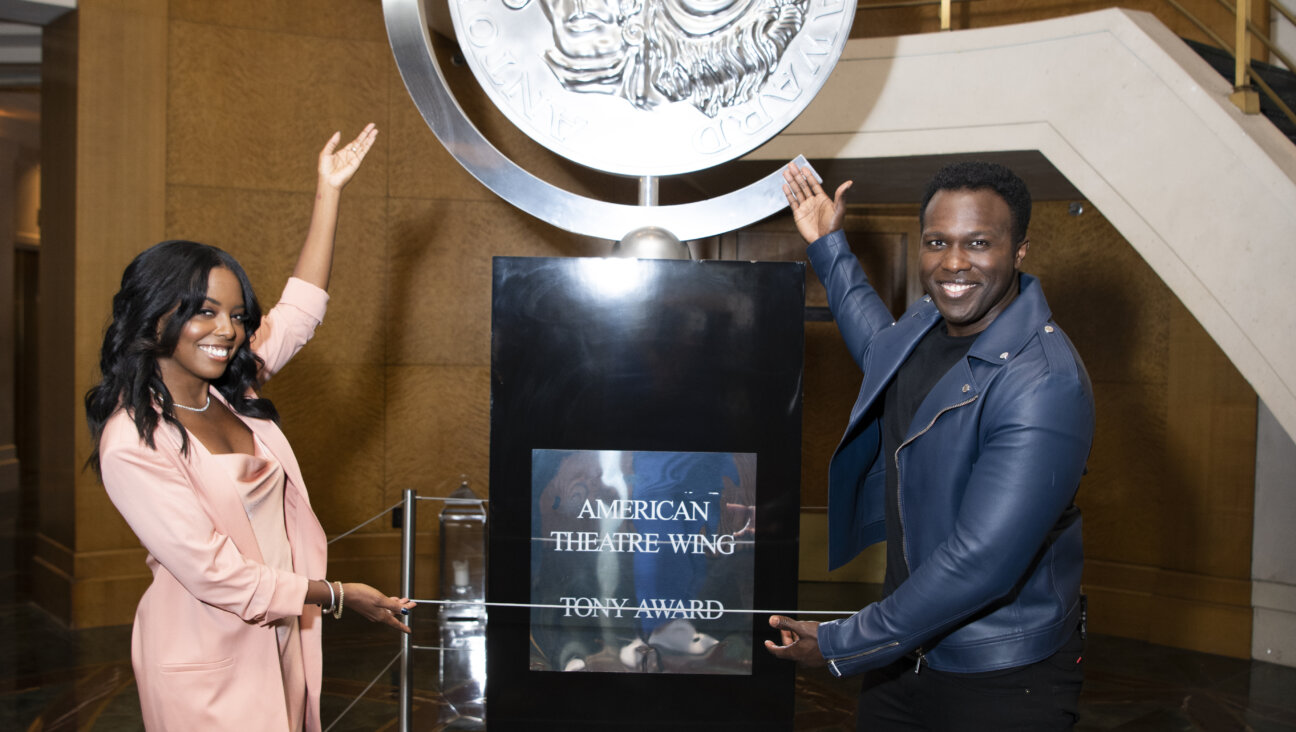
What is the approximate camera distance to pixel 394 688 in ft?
12.6

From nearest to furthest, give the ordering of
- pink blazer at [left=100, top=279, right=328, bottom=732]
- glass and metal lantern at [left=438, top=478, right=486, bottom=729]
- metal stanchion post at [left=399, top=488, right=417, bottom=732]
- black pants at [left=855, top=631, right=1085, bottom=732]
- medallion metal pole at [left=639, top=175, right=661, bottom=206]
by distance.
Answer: black pants at [left=855, top=631, right=1085, bottom=732], pink blazer at [left=100, top=279, right=328, bottom=732], metal stanchion post at [left=399, top=488, right=417, bottom=732], medallion metal pole at [left=639, top=175, right=661, bottom=206], glass and metal lantern at [left=438, top=478, right=486, bottom=729]

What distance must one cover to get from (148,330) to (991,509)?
1376 mm

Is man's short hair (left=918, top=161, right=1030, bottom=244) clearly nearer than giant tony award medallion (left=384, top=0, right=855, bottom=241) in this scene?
Yes

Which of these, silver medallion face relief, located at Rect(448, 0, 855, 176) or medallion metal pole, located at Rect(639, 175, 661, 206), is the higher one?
silver medallion face relief, located at Rect(448, 0, 855, 176)

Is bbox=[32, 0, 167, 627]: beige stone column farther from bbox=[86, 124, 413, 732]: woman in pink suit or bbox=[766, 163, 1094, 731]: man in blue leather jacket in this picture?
bbox=[766, 163, 1094, 731]: man in blue leather jacket

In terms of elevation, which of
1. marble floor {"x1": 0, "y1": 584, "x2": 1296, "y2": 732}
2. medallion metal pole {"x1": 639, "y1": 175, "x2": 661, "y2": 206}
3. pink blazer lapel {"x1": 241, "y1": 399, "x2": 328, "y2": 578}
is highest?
medallion metal pole {"x1": 639, "y1": 175, "x2": 661, "y2": 206}

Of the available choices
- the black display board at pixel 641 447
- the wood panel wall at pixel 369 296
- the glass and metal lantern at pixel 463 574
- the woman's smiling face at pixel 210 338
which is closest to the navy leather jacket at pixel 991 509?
the black display board at pixel 641 447

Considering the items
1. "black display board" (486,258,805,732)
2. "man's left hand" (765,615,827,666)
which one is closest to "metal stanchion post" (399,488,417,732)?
"black display board" (486,258,805,732)

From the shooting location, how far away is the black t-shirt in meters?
1.62

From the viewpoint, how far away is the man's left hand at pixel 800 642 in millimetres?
1577

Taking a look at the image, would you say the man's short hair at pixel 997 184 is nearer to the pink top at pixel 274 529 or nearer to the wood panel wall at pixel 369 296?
the pink top at pixel 274 529

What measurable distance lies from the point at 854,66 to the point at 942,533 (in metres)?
2.88

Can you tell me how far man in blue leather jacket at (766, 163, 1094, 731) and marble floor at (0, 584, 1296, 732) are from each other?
2.19 m

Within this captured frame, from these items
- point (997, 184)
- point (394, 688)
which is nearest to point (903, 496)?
point (997, 184)
